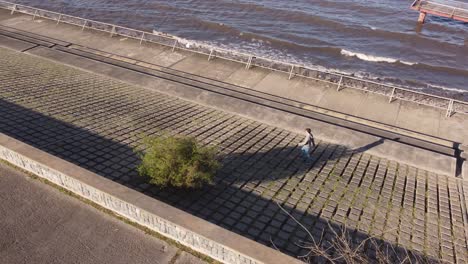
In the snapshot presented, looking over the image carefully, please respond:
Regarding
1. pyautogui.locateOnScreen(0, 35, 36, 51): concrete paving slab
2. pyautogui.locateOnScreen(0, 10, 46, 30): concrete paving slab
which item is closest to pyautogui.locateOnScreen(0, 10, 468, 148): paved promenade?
pyautogui.locateOnScreen(0, 10, 46, 30): concrete paving slab

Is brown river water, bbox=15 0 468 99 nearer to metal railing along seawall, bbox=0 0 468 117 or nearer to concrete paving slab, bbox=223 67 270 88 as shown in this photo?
metal railing along seawall, bbox=0 0 468 117

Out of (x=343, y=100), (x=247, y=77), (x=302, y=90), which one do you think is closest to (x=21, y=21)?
(x=247, y=77)

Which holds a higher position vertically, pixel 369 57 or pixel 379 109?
pixel 379 109

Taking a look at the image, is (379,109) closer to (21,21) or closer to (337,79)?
(337,79)

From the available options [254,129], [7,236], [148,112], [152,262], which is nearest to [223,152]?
[254,129]

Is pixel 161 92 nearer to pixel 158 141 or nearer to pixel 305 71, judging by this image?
pixel 158 141

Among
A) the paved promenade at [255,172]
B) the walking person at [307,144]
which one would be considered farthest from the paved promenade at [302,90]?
the walking person at [307,144]
